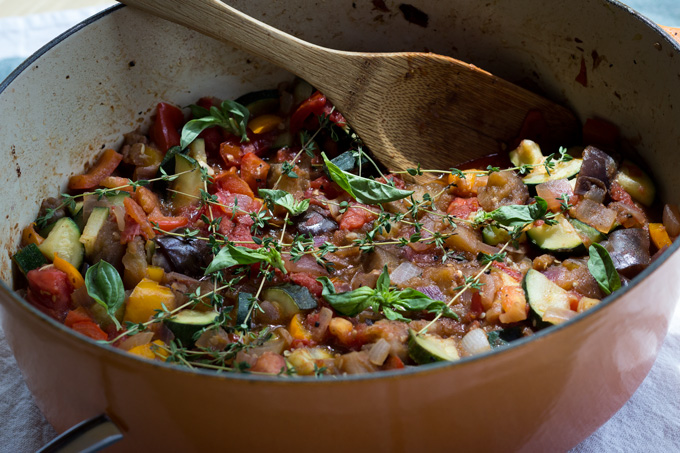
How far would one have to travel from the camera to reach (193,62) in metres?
3.38

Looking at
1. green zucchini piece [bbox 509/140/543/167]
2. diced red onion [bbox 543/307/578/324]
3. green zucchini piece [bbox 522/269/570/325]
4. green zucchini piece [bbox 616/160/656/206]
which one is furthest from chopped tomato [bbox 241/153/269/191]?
green zucchini piece [bbox 616/160/656/206]

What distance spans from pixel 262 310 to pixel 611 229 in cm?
141

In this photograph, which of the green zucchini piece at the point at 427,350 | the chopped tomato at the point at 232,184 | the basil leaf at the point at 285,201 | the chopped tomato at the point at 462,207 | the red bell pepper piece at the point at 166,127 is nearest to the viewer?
the green zucchini piece at the point at 427,350

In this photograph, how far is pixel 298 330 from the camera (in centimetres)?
245

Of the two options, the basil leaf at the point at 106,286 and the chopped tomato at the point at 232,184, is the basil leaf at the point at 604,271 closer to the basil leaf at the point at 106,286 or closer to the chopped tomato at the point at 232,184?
the chopped tomato at the point at 232,184

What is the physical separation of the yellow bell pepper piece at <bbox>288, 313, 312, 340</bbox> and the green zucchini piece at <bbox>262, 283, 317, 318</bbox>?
0.03 m

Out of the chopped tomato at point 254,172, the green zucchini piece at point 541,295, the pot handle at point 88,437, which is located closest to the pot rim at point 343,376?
the pot handle at point 88,437

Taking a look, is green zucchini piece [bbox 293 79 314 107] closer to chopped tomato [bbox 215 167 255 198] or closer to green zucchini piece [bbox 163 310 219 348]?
chopped tomato [bbox 215 167 255 198]

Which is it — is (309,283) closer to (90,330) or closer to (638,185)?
(90,330)

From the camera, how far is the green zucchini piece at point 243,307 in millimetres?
2426

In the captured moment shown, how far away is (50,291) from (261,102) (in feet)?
4.55

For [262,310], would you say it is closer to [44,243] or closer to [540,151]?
[44,243]

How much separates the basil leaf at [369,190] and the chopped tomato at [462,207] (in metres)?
0.28

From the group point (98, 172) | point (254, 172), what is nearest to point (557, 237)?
point (254, 172)
